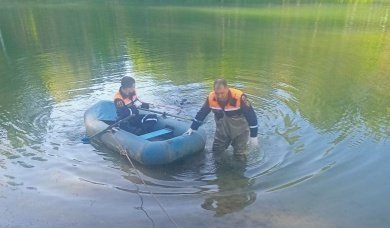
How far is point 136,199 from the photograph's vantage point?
22.1 ft

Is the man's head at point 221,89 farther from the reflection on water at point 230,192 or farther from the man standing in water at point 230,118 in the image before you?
the reflection on water at point 230,192

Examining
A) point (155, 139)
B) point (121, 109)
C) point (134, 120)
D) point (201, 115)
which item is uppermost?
point (201, 115)

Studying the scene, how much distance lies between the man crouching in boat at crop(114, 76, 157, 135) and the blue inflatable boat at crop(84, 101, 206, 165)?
0.68 feet

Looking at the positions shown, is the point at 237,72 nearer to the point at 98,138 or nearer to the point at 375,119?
the point at 375,119

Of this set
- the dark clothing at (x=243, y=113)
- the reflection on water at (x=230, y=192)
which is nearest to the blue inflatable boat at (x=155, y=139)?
the dark clothing at (x=243, y=113)

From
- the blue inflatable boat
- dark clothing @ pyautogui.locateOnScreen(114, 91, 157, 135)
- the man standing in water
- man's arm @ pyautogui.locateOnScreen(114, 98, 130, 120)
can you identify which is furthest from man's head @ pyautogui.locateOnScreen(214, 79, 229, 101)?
man's arm @ pyautogui.locateOnScreen(114, 98, 130, 120)

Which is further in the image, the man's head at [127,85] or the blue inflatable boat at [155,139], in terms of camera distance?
the man's head at [127,85]

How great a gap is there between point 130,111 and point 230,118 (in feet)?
7.81

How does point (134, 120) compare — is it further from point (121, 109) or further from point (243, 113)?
point (243, 113)

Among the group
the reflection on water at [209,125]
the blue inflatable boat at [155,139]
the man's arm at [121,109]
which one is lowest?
the reflection on water at [209,125]

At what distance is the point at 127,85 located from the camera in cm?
838

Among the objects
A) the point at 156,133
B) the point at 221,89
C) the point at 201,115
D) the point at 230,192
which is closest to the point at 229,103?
the point at 221,89

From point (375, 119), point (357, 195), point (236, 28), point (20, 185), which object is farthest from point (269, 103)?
point (236, 28)

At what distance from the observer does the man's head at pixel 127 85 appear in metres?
8.34
